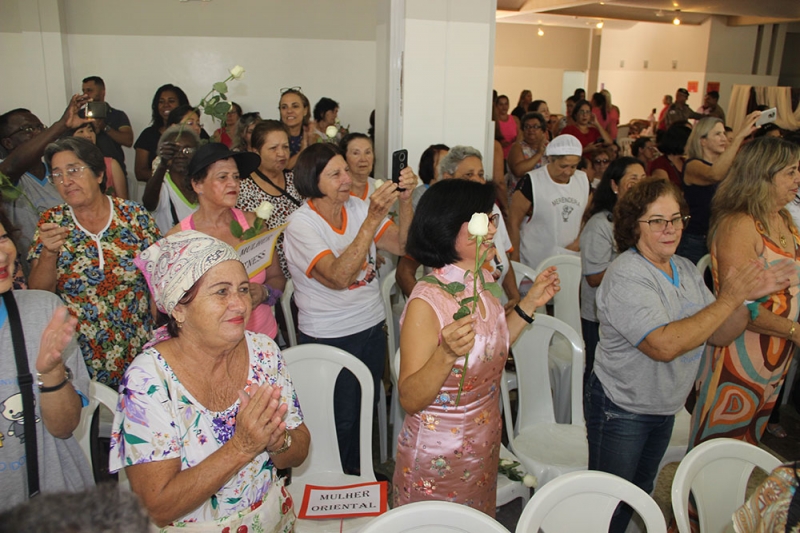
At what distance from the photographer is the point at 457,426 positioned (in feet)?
6.28

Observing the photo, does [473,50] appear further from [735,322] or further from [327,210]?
[735,322]

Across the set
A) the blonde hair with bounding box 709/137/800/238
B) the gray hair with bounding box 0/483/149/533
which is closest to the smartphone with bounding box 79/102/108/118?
the gray hair with bounding box 0/483/149/533

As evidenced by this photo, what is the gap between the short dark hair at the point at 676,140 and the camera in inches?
197

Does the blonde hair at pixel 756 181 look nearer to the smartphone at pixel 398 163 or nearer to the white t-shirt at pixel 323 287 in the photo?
the smartphone at pixel 398 163

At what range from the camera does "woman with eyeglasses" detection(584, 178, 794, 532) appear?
2100mm

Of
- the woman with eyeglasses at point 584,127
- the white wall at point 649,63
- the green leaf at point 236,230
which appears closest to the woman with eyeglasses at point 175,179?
the green leaf at point 236,230

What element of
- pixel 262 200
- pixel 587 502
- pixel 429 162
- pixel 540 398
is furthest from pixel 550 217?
pixel 587 502

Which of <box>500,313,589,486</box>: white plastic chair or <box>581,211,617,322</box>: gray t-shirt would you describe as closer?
<box>500,313,589,486</box>: white plastic chair

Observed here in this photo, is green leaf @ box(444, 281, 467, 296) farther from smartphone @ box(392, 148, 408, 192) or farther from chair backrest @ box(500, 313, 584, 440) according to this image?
chair backrest @ box(500, 313, 584, 440)

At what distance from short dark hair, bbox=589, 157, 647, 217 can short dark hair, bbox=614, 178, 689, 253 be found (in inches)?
46.4

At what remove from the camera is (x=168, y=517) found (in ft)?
4.99

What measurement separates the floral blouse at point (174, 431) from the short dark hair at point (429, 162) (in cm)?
253

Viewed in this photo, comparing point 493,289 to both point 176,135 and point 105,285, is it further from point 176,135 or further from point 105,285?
point 176,135

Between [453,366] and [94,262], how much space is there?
1.64 metres
